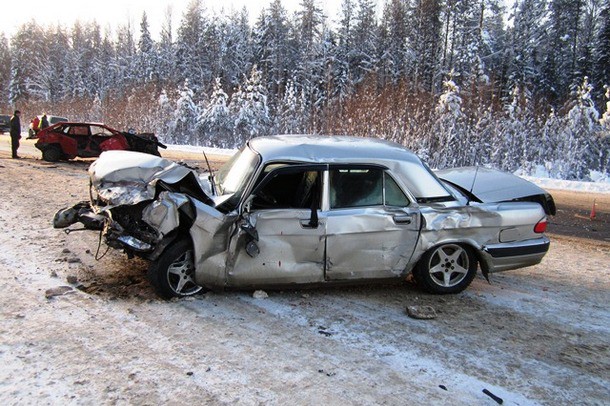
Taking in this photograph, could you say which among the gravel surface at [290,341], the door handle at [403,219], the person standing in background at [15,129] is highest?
the person standing in background at [15,129]

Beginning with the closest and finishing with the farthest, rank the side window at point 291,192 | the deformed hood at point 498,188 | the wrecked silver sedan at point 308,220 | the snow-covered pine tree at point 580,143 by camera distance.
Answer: the wrecked silver sedan at point 308,220 → the side window at point 291,192 → the deformed hood at point 498,188 → the snow-covered pine tree at point 580,143

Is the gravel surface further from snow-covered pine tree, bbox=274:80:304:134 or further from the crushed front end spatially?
snow-covered pine tree, bbox=274:80:304:134

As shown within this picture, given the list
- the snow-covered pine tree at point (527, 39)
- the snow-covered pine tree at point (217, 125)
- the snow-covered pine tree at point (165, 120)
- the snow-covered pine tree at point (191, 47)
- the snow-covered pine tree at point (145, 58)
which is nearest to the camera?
the snow-covered pine tree at point (217, 125)

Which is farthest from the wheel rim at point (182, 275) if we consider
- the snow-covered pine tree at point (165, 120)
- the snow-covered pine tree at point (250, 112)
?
the snow-covered pine tree at point (165, 120)

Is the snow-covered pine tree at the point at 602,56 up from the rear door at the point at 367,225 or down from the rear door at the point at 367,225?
up

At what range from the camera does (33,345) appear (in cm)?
369

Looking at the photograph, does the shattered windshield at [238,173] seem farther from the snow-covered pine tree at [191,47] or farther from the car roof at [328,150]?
the snow-covered pine tree at [191,47]

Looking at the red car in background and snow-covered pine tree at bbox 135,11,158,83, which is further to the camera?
snow-covered pine tree at bbox 135,11,158,83

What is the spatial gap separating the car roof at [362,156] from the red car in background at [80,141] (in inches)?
453

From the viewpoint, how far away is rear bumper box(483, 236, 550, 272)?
16.9ft

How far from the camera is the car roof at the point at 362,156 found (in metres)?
4.95

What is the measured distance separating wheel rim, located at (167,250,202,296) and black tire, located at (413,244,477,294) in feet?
7.84

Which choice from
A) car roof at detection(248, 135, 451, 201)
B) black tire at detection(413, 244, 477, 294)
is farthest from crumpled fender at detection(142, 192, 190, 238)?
black tire at detection(413, 244, 477, 294)

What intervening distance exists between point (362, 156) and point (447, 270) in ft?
5.19
